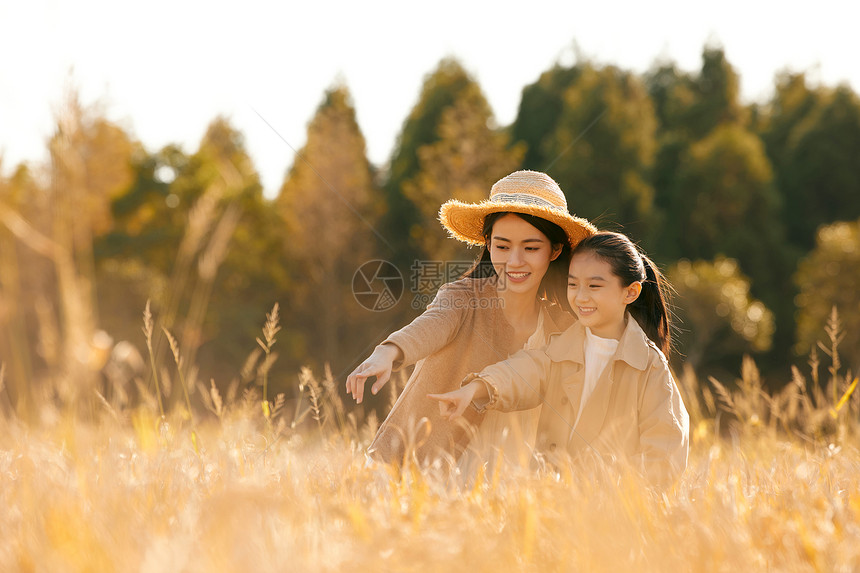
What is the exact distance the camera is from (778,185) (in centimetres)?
1761

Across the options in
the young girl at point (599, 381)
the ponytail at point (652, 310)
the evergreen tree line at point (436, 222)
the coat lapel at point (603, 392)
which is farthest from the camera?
the evergreen tree line at point (436, 222)

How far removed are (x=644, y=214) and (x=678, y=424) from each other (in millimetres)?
12494

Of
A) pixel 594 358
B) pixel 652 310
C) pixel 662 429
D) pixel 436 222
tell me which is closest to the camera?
pixel 662 429

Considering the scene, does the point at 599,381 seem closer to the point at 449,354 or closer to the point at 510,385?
the point at 510,385

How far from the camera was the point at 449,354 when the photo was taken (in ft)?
10.9

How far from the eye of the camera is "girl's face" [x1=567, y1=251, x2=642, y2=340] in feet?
9.30

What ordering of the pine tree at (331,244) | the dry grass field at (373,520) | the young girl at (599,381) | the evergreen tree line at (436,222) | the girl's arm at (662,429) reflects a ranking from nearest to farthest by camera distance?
the dry grass field at (373,520)
the girl's arm at (662,429)
the young girl at (599,381)
the evergreen tree line at (436,222)
the pine tree at (331,244)

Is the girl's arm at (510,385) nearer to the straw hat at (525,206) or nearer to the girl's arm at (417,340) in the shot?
the girl's arm at (417,340)

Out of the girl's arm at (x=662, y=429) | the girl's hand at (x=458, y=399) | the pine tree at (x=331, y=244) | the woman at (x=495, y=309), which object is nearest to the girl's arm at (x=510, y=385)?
the girl's hand at (x=458, y=399)

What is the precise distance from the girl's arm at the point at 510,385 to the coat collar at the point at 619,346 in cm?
Result: 6

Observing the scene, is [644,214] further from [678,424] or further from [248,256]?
[678,424]

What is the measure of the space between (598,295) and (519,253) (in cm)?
51

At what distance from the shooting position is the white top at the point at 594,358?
2736mm

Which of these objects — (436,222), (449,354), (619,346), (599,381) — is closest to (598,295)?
(619,346)
